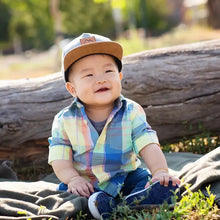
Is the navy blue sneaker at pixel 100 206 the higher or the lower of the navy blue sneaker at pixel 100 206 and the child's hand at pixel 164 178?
the lower

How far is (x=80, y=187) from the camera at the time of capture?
2.87 m

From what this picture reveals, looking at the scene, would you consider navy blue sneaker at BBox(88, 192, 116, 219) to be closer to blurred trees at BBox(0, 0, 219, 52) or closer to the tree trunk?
the tree trunk

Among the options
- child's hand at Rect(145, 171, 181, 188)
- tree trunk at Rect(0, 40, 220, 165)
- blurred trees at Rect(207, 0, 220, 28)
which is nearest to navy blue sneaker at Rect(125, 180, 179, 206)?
child's hand at Rect(145, 171, 181, 188)

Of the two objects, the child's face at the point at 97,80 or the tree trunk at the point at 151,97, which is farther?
the tree trunk at the point at 151,97

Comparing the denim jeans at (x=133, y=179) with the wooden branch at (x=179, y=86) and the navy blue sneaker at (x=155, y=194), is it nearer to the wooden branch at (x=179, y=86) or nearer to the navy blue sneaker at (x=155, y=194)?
the navy blue sneaker at (x=155, y=194)

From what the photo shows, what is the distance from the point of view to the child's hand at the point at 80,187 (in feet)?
9.37

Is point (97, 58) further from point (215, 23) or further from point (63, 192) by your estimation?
point (215, 23)

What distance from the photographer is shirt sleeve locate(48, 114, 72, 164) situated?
10.00 feet

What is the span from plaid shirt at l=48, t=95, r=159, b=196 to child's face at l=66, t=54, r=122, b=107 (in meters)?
0.13

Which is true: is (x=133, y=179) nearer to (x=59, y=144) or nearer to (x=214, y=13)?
(x=59, y=144)

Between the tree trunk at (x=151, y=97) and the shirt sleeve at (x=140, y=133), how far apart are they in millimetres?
1103

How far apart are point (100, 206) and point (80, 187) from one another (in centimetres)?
27

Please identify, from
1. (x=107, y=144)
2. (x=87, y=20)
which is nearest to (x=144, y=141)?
(x=107, y=144)

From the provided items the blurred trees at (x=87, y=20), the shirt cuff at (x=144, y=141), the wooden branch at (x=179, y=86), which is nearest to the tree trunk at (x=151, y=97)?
the wooden branch at (x=179, y=86)
